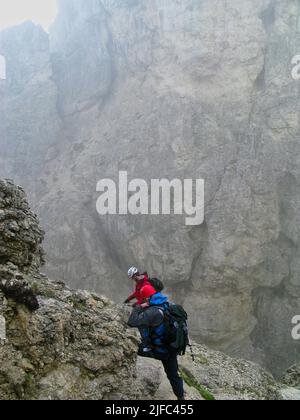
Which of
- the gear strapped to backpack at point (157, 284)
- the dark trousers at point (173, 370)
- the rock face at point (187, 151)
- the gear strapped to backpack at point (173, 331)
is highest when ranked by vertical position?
the rock face at point (187, 151)

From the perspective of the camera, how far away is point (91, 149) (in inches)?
1597

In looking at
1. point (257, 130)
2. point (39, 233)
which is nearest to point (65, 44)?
point (257, 130)

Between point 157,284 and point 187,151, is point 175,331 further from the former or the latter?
point 187,151

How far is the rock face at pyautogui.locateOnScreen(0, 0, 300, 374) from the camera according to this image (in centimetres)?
3272

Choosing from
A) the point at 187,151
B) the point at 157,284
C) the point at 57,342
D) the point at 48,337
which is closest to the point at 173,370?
the point at 157,284

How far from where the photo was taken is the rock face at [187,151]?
32719mm

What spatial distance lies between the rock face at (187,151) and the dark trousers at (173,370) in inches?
974

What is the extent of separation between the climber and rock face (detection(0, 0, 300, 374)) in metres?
24.9

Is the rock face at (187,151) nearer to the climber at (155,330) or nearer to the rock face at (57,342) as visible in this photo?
the rock face at (57,342)

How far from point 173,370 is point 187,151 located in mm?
28307

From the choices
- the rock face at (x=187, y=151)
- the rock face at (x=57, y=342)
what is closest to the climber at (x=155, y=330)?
the rock face at (x=57, y=342)

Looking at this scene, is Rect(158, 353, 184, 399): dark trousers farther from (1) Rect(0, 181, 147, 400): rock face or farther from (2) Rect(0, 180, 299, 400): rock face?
(1) Rect(0, 181, 147, 400): rock face

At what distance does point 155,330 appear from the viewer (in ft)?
25.2

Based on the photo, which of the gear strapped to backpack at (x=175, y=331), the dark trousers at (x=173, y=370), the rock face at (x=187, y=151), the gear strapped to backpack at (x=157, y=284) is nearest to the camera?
the gear strapped to backpack at (x=175, y=331)
